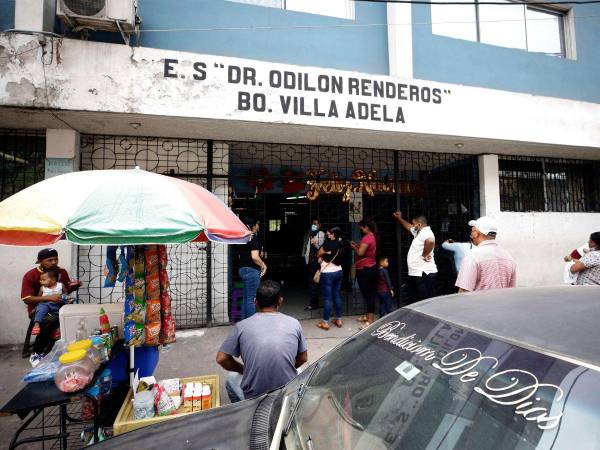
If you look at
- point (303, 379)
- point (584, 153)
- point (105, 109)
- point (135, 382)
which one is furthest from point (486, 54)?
point (135, 382)

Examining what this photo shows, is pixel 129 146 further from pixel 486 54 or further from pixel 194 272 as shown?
pixel 486 54

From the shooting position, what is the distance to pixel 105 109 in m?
4.21

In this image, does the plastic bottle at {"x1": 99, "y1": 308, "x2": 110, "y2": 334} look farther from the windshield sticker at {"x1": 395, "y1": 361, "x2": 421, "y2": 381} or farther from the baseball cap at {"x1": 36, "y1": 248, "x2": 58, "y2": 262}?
the windshield sticker at {"x1": 395, "y1": 361, "x2": 421, "y2": 381}

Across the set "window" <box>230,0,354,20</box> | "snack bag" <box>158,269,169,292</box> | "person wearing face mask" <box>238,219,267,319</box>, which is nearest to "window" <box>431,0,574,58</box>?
"window" <box>230,0,354,20</box>

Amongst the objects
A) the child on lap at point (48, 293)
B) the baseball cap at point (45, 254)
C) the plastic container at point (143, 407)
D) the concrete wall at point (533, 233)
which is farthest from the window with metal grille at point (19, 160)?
the concrete wall at point (533, 233)

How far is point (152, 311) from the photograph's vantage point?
8.89ft

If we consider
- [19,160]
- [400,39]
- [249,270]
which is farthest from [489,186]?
[19,160]

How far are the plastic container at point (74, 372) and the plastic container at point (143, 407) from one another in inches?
13.8

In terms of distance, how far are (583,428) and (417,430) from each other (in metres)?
0.43

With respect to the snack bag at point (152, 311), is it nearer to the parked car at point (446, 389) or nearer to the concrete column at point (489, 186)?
the parked car at point (446, 389)

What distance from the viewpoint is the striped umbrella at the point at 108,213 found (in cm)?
196

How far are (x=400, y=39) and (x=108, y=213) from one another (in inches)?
220

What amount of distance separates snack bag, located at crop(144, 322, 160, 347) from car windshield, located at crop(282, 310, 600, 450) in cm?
156

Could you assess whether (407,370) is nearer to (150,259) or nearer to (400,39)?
(150,259)
